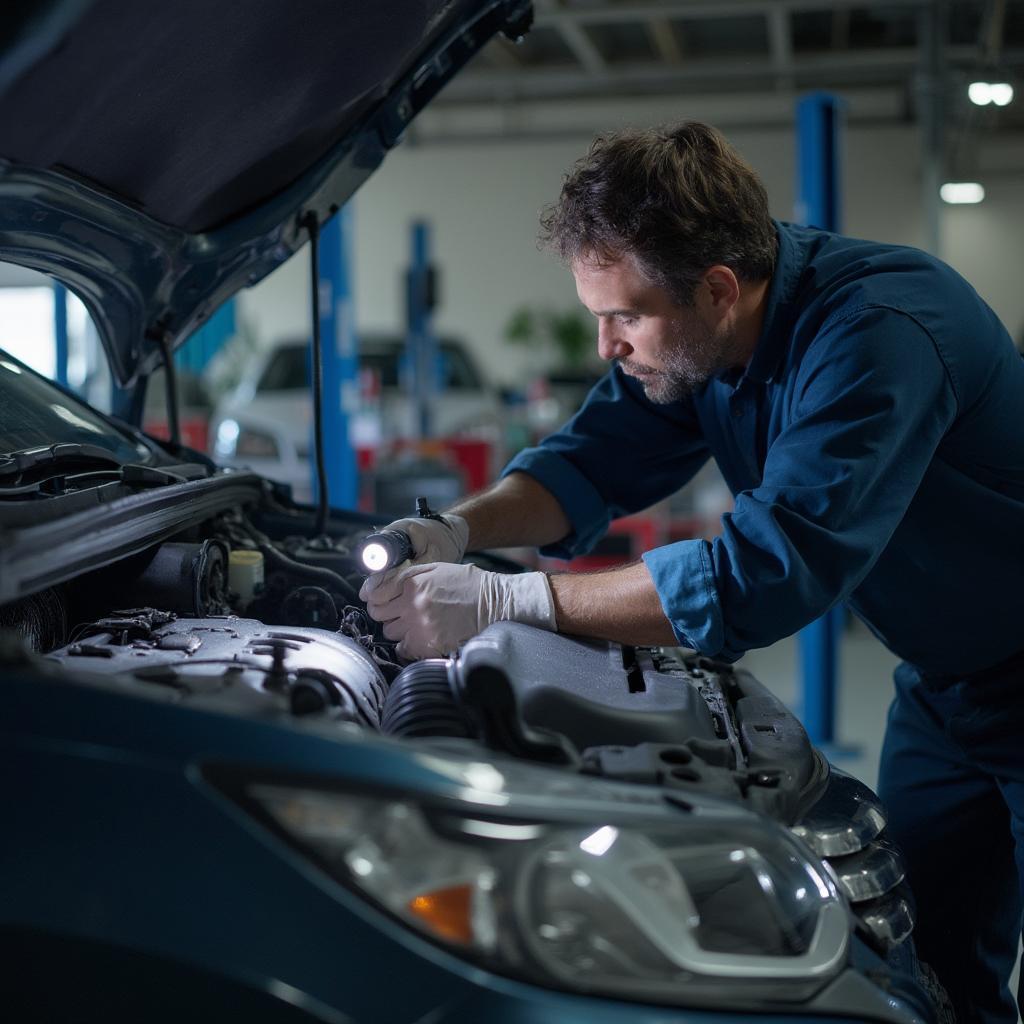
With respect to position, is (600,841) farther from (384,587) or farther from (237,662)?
(384,587)

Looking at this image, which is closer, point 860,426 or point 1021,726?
point 860,426

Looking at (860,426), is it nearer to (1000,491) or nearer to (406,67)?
(1000,491)

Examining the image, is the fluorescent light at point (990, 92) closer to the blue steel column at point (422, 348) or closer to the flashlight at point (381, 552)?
the blue steel column at point (422, 348)

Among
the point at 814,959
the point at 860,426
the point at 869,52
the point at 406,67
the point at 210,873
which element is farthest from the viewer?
the point at 869,52

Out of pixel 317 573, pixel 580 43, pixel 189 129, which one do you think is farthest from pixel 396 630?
pixel 580 43

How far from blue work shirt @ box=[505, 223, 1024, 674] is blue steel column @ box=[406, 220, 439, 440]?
6681 mm

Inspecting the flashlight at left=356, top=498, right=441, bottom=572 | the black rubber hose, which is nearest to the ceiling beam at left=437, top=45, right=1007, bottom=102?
the black rubber hose

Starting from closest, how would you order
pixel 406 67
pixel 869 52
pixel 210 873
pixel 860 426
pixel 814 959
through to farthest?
1. pixel 210 873
2. pixel 814 959
3. pixel 860 426
4. pixel 406 67
5. pixel 869 52

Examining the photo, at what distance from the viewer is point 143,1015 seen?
93 cm

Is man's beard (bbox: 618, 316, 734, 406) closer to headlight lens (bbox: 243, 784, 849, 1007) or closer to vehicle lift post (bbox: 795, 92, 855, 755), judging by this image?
headlight lens (bbox: 243, 784, 849, 1007)

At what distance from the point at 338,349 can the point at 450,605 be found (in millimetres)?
4099

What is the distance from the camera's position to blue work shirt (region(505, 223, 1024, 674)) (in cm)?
144

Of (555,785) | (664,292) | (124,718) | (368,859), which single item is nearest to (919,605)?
(664,292)

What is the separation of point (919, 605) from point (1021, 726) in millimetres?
244
